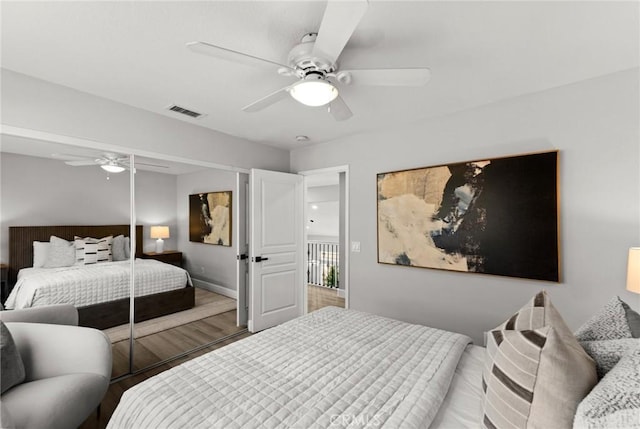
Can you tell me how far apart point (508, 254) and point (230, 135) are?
325 cm

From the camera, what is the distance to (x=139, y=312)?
2.85 meters

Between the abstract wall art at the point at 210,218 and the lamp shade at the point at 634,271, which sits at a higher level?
the abstract wall art at the point at 210,218

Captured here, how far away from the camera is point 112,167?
2572 millimetres

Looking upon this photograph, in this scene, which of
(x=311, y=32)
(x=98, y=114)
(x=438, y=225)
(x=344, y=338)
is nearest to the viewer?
(x=311, y=32)

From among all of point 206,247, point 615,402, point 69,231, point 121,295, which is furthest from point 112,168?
point 615,402

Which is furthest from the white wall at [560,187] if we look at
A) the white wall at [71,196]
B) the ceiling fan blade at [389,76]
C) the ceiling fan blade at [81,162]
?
the ceiling fan blade at [81,162]

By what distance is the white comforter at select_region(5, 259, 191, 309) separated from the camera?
2.07m

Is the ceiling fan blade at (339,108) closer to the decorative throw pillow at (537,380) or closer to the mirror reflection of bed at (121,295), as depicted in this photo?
the decorative throw pillow at (537,380)

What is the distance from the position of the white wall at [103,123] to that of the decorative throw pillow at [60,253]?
88 cm

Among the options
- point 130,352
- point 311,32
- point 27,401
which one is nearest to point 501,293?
point 311,32

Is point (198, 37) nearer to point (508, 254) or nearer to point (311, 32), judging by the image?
point (311, 32)

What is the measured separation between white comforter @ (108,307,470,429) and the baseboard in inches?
78.4

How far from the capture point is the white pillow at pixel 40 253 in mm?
2131

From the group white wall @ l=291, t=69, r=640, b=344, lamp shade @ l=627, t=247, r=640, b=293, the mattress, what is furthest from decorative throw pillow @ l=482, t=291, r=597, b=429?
white wall @ l=291, t=69, r=640, b=344
